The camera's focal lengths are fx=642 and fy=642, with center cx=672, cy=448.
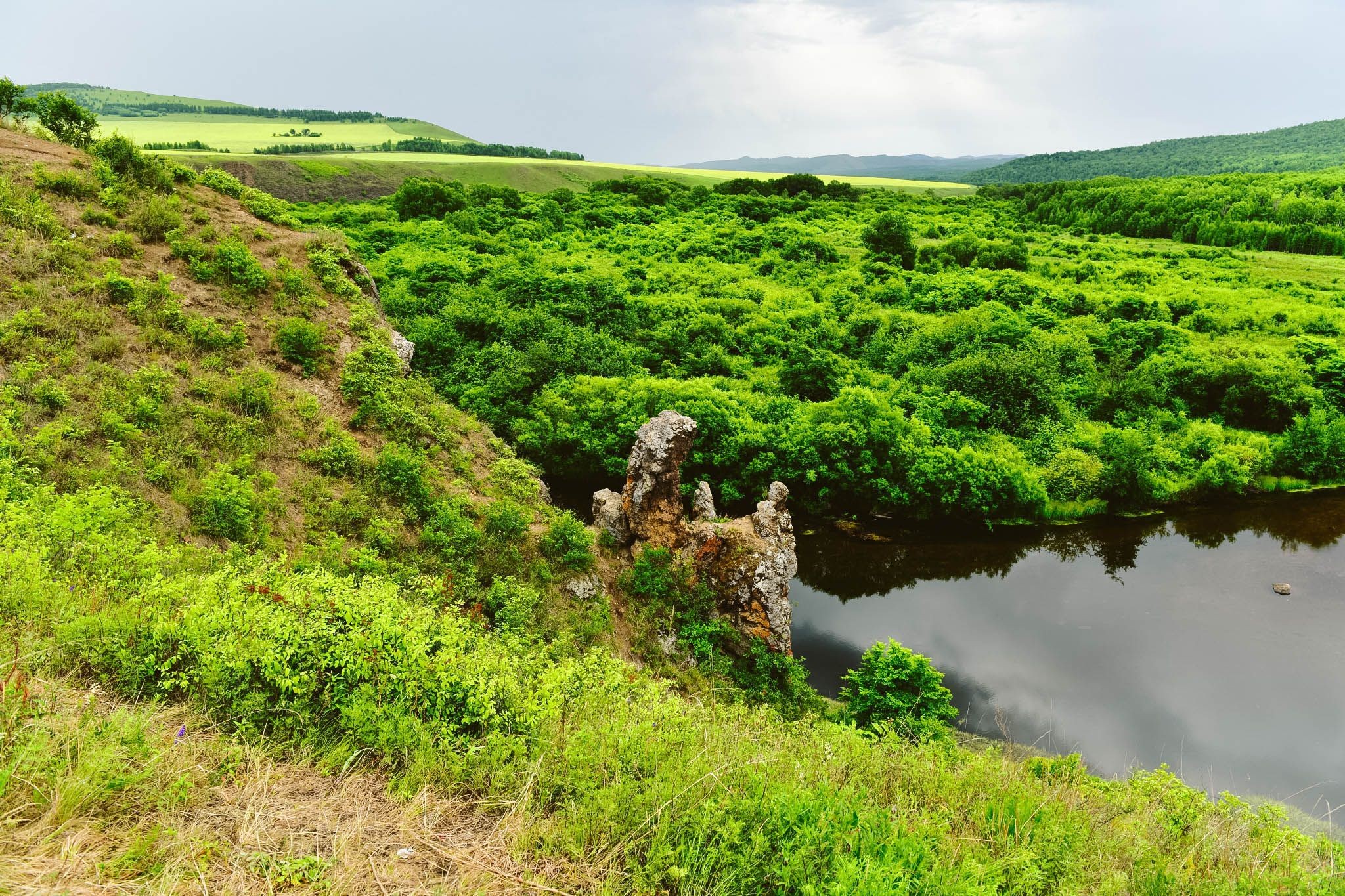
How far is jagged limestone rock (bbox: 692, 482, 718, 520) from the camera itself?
19719 millimetres

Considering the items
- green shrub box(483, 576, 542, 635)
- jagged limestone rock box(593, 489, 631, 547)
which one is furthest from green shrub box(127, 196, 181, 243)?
jagged limestone rock box(593, 489, 631, 547)

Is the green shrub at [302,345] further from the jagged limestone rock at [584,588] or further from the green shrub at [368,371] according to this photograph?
the jagged limestone rock at [584,588]

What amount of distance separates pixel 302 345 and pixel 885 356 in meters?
29.7

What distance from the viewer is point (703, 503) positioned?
1983 centimetres

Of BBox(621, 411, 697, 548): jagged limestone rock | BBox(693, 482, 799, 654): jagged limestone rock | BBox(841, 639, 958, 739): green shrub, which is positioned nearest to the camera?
BBox(841, 639, 958, 739): green shrub

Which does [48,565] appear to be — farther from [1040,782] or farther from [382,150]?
[382,150]

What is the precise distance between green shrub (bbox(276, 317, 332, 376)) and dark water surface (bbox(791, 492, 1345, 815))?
1741cm

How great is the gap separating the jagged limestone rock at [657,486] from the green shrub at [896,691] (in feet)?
19.6

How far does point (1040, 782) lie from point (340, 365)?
800 inches

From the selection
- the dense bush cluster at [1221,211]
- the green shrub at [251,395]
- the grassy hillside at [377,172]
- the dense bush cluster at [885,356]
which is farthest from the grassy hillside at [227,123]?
the dense bush cluster at [1221,211]

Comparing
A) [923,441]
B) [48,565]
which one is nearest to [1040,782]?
[48,565]

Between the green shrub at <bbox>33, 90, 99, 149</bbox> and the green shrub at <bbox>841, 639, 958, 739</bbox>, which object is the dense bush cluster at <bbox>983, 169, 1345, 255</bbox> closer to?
the green shrub at <bbox>841, 639, 958, 739</bbox>

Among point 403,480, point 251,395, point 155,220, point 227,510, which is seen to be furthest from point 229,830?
point 155,220

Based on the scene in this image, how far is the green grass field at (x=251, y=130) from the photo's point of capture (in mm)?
106750
